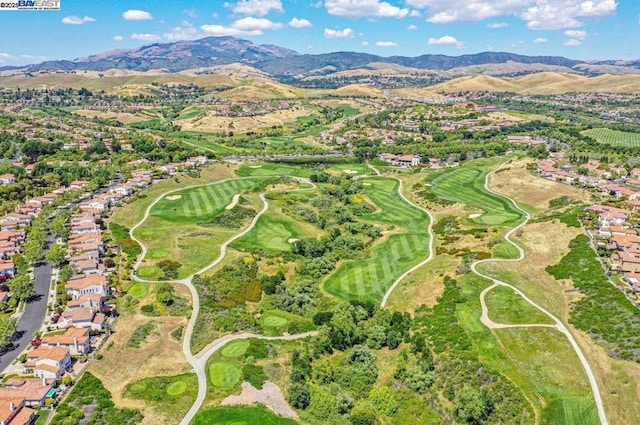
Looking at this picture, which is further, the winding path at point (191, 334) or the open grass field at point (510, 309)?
the open grass field at point (510, 309)

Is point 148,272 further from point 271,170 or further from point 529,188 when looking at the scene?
point 529,188

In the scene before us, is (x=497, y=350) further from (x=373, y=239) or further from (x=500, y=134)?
(x=500, y=134)

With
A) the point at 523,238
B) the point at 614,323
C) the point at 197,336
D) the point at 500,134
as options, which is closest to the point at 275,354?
the point at 197,336

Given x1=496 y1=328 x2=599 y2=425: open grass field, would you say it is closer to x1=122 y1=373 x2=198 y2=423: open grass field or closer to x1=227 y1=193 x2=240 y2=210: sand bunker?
x1=122 y1=373 x2=198 y2=423: open grass field

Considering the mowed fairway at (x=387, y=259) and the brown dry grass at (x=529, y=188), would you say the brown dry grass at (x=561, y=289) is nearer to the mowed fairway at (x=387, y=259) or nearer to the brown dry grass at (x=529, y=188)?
the brown dry grass at (x=529, y=188)

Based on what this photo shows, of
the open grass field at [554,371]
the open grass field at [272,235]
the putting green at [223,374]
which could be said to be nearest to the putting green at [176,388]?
the putting green at [223,374]

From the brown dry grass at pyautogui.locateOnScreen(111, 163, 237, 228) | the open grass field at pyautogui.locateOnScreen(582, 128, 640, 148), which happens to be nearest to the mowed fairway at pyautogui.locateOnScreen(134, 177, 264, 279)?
the brown dry grass at pyautogui.locateOnScreen(111, 163, 237, 228)

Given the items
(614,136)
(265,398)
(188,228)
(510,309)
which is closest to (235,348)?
(265,398)
